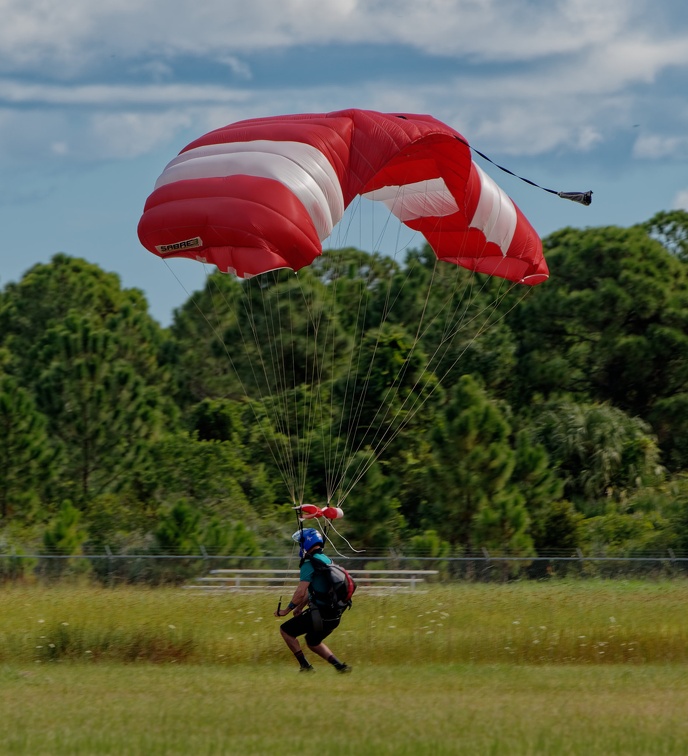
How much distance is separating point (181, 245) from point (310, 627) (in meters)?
3.48

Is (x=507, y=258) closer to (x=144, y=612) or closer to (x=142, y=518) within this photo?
(x=144, y=612)

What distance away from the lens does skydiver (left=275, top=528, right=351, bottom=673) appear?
31.9 ft

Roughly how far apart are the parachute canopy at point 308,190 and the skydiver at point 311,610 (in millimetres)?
2304

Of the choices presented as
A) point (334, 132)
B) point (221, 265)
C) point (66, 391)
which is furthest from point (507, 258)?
point (66, 391)

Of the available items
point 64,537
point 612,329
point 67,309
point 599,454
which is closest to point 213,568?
point 64,537

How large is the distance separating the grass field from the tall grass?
2 cm

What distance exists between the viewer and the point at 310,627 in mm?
9781

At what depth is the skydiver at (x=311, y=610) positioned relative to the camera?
383 inches

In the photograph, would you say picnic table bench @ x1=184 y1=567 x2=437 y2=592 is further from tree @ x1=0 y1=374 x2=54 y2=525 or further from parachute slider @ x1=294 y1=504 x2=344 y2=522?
tree @ x1=0 y1=374 x2=54 y2=525

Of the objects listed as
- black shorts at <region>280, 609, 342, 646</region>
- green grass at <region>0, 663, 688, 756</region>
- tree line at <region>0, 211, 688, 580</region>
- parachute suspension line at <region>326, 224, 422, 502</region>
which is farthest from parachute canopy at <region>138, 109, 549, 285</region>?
tree line at <region>0, 211, 688, 580</region>

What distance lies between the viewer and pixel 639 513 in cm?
2516

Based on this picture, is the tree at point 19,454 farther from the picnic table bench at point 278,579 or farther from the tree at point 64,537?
the picnic table bench at point 278,579

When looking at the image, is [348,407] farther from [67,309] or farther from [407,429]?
[67,309]

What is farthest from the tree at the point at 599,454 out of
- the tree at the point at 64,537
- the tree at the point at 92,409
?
the tree at the point at 64,537
